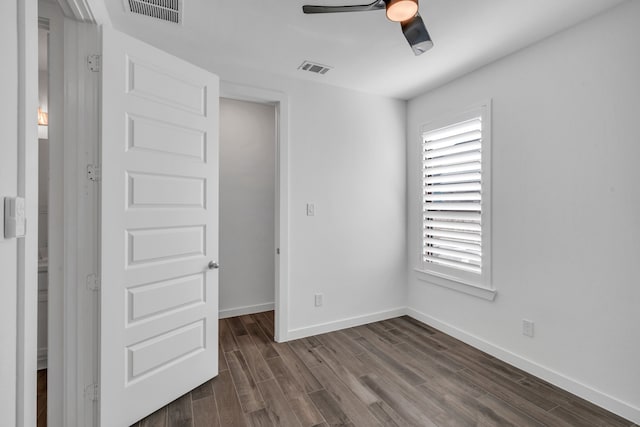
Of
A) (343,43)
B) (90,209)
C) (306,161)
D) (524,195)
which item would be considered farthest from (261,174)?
(524,195)

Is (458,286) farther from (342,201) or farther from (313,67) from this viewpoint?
(313,67)

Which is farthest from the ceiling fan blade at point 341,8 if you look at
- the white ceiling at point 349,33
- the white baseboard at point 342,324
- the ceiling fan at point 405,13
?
the white baseboard at point 342,324

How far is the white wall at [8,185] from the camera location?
0.81 m

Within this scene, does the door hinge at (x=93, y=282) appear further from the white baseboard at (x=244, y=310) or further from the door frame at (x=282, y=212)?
the white baseboard at (x=244, y=310)

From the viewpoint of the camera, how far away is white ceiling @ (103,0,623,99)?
190cm

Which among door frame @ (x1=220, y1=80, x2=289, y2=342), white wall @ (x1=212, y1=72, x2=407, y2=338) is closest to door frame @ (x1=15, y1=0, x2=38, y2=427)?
white wall @ (x1=212, y1=72, x2=407, y2=338)

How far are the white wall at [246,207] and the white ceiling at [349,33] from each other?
1.01 metres

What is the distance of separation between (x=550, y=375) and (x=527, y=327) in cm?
34

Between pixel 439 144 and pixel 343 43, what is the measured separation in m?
1.46

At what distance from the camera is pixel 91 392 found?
168 cm

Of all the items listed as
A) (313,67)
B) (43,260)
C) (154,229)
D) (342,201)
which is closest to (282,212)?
(342,201)

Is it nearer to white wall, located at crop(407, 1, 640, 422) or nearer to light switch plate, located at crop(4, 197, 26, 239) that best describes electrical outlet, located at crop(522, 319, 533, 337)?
white wall, located at crop(407, 1, 640, 422)

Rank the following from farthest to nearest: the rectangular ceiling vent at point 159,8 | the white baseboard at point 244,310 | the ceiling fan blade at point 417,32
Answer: the white baseboard at point 244,310 < the rectangular ceiling vent at point 159,8 < the ceiling fan blade at point 417,32

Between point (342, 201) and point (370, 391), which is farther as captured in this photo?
point (342, 201)
